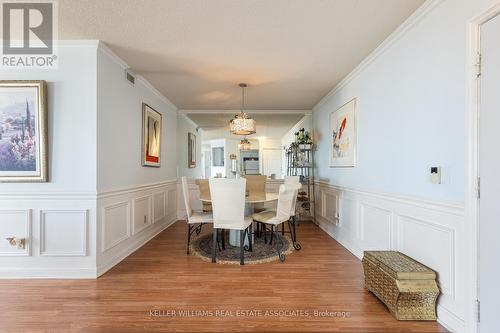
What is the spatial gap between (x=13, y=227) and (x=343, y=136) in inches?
164

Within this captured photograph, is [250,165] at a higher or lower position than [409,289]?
higher

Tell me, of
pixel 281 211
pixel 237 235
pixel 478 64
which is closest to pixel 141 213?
pixel 237 235

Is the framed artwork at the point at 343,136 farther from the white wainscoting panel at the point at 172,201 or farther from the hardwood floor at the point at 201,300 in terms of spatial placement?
the white wainscoting panel at the point at 172,201

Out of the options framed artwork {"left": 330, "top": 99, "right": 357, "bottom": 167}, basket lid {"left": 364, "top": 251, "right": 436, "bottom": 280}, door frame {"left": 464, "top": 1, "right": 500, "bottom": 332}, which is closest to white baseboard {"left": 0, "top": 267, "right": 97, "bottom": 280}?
basket lid {"left": 364, "top": 251, "right": 436, "bottom": 280}

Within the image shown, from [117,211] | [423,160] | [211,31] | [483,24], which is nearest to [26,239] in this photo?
[117,211]

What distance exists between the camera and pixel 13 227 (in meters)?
2.49

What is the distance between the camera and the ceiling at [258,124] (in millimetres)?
5656

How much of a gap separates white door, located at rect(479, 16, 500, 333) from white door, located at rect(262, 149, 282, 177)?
5098mm

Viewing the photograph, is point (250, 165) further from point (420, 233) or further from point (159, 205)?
point (420, 233)

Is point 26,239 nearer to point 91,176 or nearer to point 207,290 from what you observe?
point 91,176

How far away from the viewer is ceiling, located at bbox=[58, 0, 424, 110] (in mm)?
1957

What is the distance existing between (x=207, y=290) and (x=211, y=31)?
246cm

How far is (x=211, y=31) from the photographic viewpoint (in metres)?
2.29

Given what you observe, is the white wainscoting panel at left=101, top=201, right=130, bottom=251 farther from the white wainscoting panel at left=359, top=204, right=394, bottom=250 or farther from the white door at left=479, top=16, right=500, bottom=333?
the white door at left=479, top=16, right=500, bottom=333
